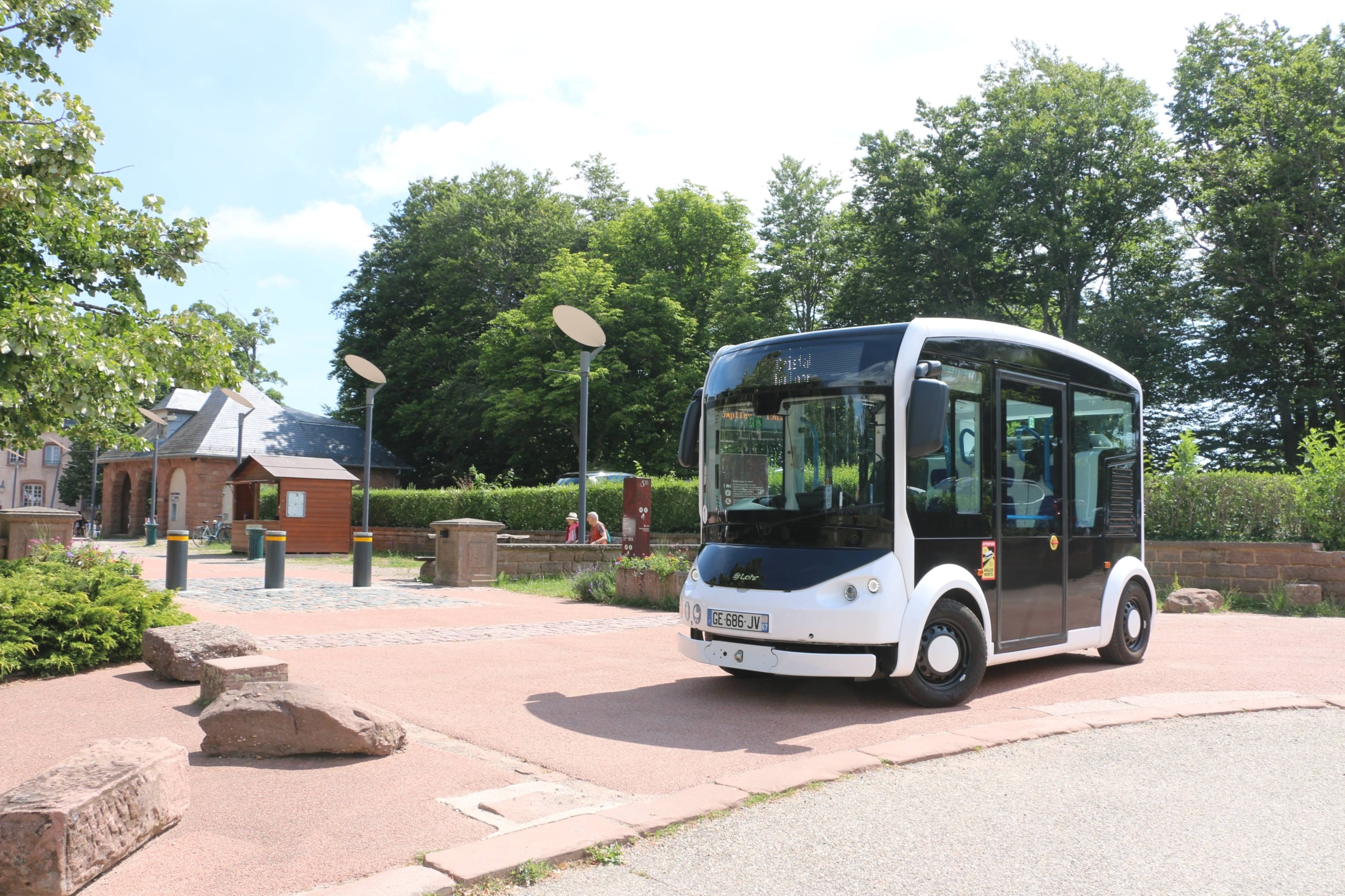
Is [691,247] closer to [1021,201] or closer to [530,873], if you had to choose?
[1021,201]

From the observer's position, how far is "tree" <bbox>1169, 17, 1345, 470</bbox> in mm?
30297

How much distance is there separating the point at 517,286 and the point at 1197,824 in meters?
48.9

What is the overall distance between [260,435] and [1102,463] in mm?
44435

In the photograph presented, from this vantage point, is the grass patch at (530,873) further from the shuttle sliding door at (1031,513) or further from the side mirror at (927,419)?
the shuttle sliding door at (1031,513)

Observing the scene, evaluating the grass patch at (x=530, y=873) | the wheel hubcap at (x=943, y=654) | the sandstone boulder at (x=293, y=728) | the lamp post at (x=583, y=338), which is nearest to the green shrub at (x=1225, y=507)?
the lamp post at (x=583, y=338)

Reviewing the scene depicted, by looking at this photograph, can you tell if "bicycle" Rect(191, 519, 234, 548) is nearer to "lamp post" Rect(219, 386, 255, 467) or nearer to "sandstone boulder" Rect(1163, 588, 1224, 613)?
"lamp post" Rect(219, 386, 255, 467)

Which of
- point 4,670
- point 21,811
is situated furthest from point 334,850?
point 4,670

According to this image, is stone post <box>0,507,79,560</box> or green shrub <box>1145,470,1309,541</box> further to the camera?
green shrub <box>1145,470,1309,541</box>

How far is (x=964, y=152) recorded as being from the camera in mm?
37812

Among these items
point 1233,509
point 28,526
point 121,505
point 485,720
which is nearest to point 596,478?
point 28,526

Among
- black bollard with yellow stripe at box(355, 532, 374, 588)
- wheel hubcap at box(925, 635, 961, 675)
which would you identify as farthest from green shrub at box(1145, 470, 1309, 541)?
black bollard with yellow stripe at box(355, 532, 374, 588)

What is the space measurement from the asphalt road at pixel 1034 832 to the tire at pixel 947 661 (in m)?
1.27

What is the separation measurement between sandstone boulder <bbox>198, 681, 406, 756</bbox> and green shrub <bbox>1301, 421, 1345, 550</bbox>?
48.7 feet

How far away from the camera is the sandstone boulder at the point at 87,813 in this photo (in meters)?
3.58
